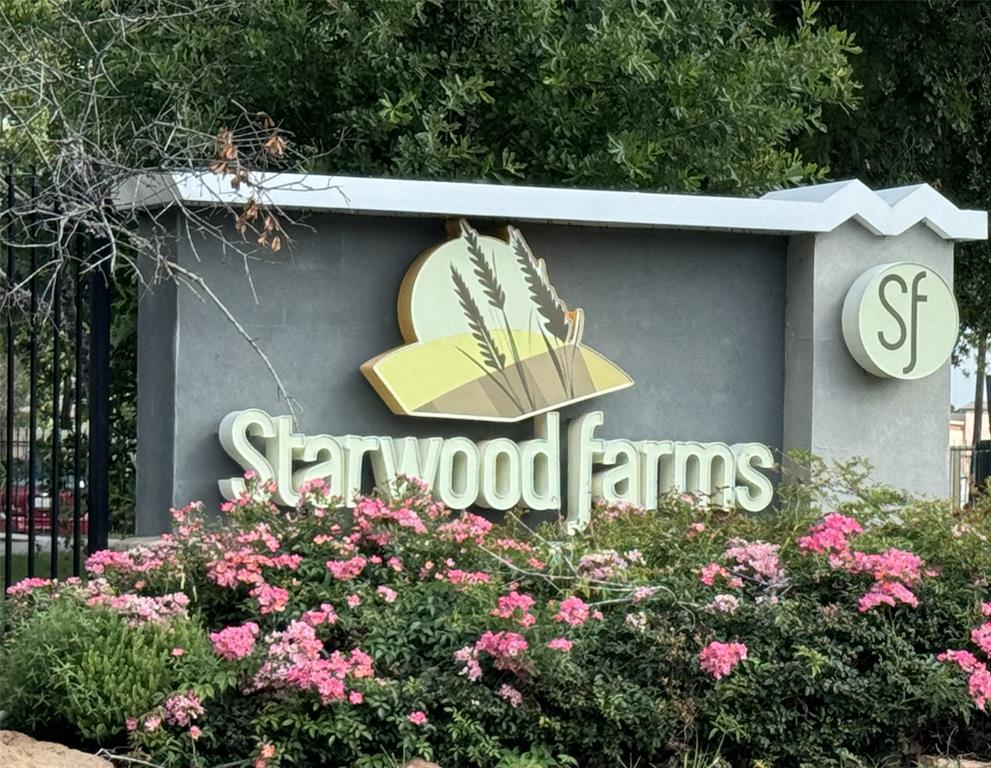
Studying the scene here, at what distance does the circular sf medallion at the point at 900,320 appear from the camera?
32.4 feet

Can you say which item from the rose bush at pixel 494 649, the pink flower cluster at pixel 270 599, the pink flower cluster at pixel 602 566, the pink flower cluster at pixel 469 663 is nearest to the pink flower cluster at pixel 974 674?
the rose bush at pixel 494 649

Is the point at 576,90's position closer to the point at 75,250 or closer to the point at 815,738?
the point at 75,250

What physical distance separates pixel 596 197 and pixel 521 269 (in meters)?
0.67

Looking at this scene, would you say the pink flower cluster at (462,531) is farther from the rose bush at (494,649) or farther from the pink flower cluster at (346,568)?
the pink flower cluster at (346,568)

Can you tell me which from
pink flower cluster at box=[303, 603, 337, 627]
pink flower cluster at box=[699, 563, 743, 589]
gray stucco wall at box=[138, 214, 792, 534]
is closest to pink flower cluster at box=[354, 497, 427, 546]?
pink flower cluster at box=[303, 603, 337, 627]

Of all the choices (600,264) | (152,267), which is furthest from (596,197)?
(152,267)

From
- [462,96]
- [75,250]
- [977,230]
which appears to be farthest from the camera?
[462,96]

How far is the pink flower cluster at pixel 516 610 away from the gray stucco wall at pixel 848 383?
4186 mm

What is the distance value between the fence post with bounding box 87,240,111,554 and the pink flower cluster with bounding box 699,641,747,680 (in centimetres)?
413

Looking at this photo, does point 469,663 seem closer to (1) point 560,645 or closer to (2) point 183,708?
(1) point 560,645

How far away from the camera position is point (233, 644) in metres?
5.89

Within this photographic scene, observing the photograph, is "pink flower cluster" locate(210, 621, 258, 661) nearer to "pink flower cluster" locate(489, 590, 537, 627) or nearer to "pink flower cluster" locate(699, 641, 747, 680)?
"pink flower cluster" locate(489, 590, 537, 627)

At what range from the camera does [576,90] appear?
1245 centimetres

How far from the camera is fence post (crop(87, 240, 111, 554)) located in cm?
860
